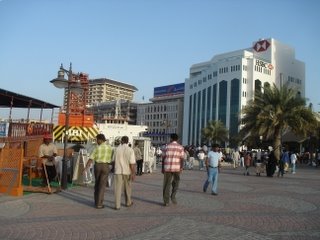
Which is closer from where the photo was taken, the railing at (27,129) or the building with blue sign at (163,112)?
the railing at (27,129)

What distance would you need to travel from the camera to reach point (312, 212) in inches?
392

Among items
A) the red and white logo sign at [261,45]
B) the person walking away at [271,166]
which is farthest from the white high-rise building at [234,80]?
the person walking away at [271,166]

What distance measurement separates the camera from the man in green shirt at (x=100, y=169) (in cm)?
992

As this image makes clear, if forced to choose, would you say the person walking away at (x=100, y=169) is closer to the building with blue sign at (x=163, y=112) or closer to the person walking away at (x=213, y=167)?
the person walking away at (x=213, y=167)

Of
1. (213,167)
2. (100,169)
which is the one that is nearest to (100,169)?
(100,169)

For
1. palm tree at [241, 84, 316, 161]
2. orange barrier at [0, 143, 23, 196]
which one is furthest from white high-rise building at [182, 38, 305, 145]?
orange barrier at [0, 143, 23, 196]

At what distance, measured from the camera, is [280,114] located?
117ft

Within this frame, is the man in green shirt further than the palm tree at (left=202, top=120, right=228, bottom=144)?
No

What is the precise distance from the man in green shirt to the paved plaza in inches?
→ 12.1

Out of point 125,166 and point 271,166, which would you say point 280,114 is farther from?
point 125,166

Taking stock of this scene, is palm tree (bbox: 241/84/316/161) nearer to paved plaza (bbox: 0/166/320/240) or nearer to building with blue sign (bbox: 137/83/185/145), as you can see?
paved plaza (bbox: 0/166/320/240)

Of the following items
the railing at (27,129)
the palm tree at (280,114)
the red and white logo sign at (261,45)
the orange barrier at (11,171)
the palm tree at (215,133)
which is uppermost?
the red and white logo sign at (261,45)

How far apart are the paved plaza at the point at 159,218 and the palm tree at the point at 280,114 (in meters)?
23.6

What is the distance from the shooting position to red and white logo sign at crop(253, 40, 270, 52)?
119 metres
